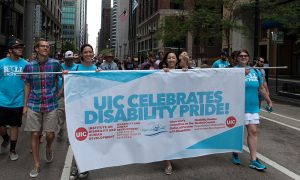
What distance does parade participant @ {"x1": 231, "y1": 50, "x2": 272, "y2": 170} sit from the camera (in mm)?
6227

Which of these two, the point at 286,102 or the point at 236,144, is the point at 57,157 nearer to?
the point at 236,144

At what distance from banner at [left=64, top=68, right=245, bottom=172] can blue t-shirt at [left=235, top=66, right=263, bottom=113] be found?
0.12 meters

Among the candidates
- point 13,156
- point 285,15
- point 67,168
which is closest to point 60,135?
point 13,156

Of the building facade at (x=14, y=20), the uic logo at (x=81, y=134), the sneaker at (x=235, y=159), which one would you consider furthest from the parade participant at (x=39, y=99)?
the building facade at (x=14, y=20)

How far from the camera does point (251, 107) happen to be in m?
6.35

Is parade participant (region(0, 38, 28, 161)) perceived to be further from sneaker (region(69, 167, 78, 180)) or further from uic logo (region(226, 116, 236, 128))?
uic logo (region(226, 116, 236, 128))

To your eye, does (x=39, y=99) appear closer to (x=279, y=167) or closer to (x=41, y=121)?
A: (x=41, y=121)

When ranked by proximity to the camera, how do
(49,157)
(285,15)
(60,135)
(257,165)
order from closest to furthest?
1. (257,165)
2. (49,157)
3. (60,135)
4. (285,15)

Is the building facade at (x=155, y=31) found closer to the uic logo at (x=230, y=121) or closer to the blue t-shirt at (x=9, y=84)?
the blue t-shirt at (x=9, y=84)

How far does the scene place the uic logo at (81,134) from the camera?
17.2ft

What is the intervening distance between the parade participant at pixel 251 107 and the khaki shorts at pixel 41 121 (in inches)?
119

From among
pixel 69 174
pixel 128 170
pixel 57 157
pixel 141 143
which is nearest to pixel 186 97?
pixel 141 143

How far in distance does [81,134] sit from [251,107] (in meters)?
2.81

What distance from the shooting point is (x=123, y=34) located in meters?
153
